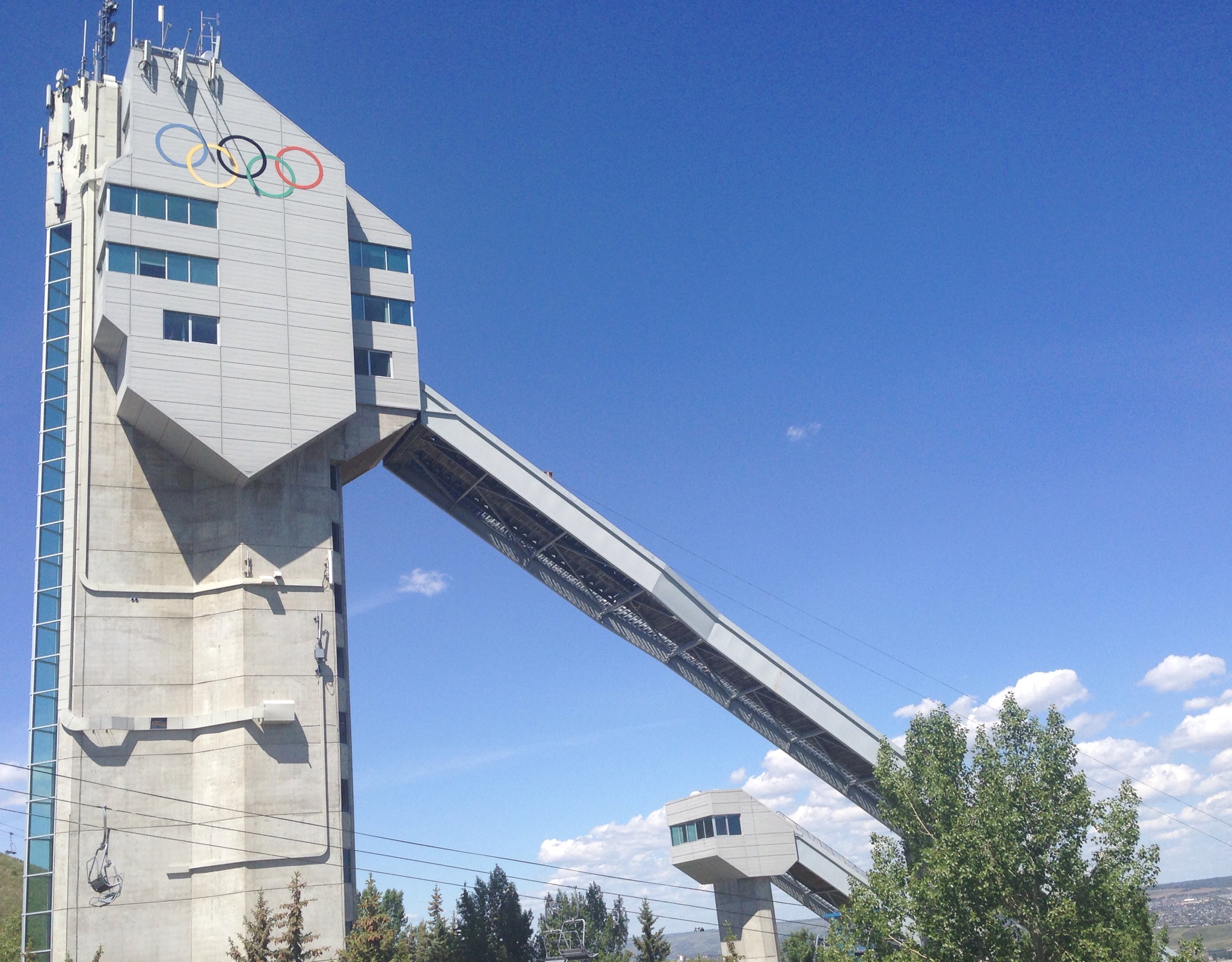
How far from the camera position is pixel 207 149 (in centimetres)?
4831

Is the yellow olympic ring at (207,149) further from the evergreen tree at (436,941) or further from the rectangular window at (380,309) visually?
the evergreen tree at (436,941)

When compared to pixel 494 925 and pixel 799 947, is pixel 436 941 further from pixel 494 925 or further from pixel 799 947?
pixel 799 947

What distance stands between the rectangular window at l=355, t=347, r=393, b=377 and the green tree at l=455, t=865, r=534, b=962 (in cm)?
3045

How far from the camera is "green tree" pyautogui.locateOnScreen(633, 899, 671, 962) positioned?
5453 cm

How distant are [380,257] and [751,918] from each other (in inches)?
1659

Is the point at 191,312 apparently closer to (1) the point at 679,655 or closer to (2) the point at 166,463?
(2) the point at 166,463

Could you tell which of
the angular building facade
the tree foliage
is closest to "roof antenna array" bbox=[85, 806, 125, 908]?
the angular building facade

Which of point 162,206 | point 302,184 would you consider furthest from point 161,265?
point 302,184

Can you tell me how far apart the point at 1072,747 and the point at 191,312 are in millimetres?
41424

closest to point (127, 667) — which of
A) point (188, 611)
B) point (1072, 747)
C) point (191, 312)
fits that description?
point (188, 611)

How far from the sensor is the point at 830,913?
62812mm

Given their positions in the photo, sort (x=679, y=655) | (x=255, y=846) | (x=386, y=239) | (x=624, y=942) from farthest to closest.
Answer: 1. (x=624, y=942)
2. (x=679, y=655)
3. (x=386, y=239)
4. (x=255, y=846)

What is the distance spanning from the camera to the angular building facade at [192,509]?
136 feet

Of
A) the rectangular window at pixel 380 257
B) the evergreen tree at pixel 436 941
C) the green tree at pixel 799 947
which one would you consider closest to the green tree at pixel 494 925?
the evergreen tree at pixel 436 941
